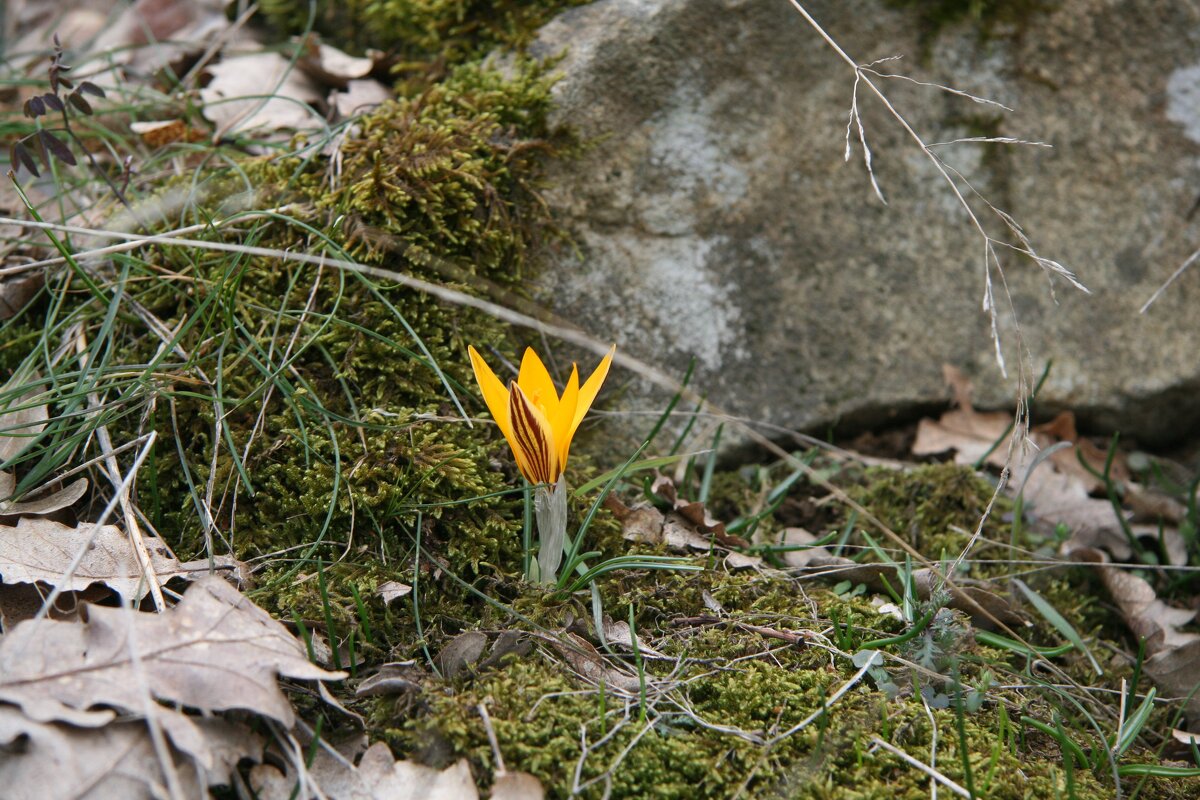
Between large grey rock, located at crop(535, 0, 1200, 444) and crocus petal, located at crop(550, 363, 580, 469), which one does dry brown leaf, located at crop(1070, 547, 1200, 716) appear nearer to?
→ large grey rock, located at crop(535, 0, 1200, 444)

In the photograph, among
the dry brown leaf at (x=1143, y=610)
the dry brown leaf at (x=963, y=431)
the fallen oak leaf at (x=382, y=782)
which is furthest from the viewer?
the dry brown leaf at (x=963, y=431)

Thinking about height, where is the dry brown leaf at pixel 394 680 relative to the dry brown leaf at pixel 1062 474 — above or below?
above

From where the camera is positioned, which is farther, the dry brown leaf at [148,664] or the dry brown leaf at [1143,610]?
the dry brown leaf at [1143,610]

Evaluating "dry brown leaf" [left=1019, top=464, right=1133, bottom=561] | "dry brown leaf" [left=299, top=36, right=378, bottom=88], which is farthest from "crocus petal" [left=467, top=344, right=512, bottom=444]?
"dry brown leaf" [left=1019, top=464, right=1133, bottom=561]

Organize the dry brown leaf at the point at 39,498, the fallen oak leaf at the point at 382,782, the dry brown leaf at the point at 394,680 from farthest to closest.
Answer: the dry brown leaf at the point at 39,498, the dry brown leaf at the point at 394,680, the fallen oak leaf at the point at 382,782

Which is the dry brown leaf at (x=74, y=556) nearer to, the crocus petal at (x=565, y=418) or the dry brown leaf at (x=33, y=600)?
the dry brown leaf at (x=33, y=600)

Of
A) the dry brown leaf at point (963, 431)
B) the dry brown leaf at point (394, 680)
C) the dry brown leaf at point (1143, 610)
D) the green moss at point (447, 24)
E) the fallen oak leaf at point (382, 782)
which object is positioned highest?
the green moss at point (447, 24)

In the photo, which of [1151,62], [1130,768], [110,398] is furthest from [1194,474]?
[110,398]

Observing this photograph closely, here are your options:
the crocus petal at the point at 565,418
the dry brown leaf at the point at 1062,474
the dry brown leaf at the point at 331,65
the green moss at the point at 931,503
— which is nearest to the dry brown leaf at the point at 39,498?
the crocus petal at the point at 565,418
